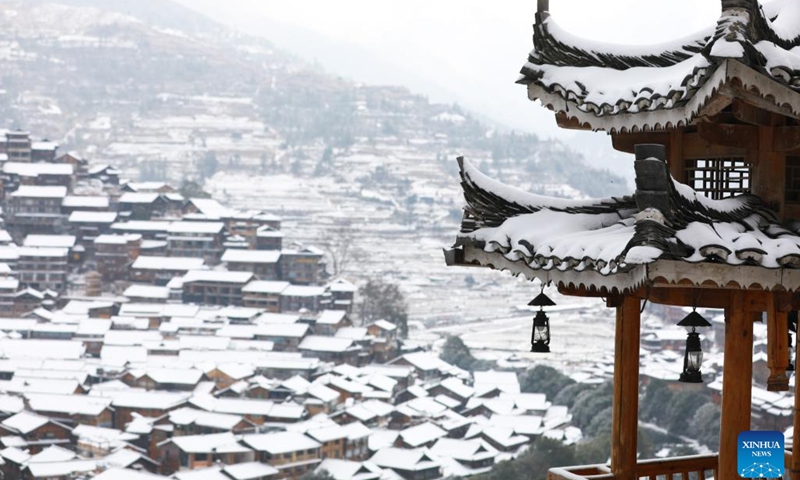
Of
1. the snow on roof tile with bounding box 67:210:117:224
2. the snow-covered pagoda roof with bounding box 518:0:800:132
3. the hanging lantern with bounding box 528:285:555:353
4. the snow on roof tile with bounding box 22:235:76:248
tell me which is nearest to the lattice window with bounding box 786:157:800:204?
the snow-covered pagoda roof with bounding box 518:0:800:132

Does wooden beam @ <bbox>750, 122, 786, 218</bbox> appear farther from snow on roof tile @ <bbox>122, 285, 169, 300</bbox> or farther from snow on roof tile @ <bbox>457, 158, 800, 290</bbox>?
snow on roof tile @ <bbox>122, 285, 169, 300</bbox>

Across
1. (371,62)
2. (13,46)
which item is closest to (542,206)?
(13,46)

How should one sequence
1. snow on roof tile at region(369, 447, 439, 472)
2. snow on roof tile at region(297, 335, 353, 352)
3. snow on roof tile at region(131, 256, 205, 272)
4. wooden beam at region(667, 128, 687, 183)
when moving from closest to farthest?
1. wooden beam at region(667, 128, 687, 183)
2. snow on roof tile at region(369, 447, 439, 472)
3. snow on roof tile at region(297, 335, 353, 352)
4. snow on roof tile at region(131, 256, 205, 272)

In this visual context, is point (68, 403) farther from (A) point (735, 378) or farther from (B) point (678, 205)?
(B) point (678, 205)

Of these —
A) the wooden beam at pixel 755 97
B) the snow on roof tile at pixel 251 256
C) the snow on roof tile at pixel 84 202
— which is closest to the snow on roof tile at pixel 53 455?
the snow on roof tile at pixel 251 256

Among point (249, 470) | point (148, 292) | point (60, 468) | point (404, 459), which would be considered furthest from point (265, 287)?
point (249, 470)

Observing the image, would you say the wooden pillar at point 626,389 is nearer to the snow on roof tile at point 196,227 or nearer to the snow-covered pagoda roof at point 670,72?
the snow-covered pagoda roof at point 670,72

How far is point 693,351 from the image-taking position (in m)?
1.95

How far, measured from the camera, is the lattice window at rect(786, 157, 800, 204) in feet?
5.85

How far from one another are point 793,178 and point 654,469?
21.2 inches

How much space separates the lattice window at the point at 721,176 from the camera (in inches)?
73.2

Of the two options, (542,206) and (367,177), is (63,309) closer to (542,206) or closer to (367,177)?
(367,177)

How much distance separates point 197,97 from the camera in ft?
161

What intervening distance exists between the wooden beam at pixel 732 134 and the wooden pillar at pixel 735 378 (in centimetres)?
24
